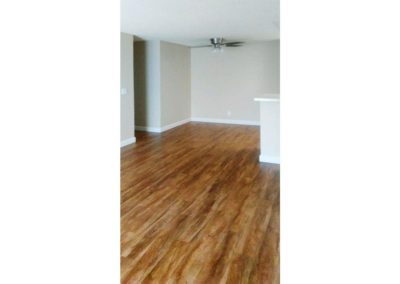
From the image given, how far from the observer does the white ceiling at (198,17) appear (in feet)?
12.2

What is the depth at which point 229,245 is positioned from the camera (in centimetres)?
253

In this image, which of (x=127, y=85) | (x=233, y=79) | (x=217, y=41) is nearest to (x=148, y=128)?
(x=127, y=85)

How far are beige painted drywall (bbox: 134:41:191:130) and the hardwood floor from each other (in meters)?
2.01

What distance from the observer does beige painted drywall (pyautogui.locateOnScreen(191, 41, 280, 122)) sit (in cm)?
838

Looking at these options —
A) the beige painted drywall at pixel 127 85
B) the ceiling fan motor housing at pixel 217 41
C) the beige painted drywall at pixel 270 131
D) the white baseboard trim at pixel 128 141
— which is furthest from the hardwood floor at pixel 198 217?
the ceiling fan motor housing at pixel 217 41

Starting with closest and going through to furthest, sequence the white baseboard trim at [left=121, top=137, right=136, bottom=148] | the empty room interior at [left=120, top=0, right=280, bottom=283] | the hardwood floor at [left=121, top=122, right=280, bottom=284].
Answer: the hardwood floor at [left=121, top=122, right=280, bottom=284] < the empty room interior at [left=120, top=0, right=280, bottom=283] < the white baseboard trim at [left=121, top=137, right=136, bottom=148]

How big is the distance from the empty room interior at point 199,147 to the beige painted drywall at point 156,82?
0.02m

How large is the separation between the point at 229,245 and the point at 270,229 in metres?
0.47

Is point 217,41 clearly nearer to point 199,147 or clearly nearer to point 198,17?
point 199,147

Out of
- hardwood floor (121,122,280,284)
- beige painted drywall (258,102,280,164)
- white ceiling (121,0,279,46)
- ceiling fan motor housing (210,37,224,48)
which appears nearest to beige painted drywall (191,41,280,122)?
ceiling fan motor housing (210,37,224,48)

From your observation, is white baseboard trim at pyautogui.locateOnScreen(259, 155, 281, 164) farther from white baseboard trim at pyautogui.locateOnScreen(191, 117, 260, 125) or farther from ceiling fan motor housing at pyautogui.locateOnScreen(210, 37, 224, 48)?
white baseboard trim at pyautogui.locateOnScreen(191, 117, 260, 125)
